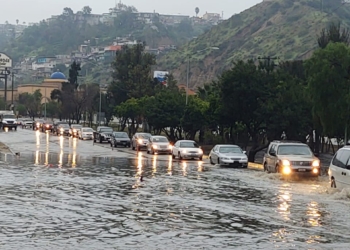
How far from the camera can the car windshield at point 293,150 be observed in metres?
31.0

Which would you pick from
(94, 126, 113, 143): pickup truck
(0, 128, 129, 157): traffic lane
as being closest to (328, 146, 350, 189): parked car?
(0, 128, 129, 157): traffic lane

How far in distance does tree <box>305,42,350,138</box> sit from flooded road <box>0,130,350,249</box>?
8403mm

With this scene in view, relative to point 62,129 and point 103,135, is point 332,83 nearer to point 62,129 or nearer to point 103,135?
point 103,135

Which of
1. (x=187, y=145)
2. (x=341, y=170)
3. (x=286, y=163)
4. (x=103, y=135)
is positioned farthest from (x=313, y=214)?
(x=103, y=135)

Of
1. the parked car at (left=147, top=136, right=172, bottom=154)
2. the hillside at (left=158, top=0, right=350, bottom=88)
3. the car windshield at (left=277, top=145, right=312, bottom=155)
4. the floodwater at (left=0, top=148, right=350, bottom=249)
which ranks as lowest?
the floodwater at (left=0, top=148, right=350, bottom=249)

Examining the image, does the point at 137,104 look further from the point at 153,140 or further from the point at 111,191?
the point at 111,191

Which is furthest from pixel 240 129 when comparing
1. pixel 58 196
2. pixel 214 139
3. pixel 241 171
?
pixel 58 196

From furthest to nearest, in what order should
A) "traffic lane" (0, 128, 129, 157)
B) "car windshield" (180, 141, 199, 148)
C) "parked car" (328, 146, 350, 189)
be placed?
1. "traffic lane" (0, 128, 129, 157)
2. "car windshield" (180, 141, 199, 148)
3. "parked car" (328, 146, 350, 189)

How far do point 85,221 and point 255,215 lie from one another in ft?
14.0

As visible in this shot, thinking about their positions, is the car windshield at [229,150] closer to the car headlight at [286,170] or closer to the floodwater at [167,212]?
the floodwater at [167,212]

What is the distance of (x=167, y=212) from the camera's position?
1706 centimetres

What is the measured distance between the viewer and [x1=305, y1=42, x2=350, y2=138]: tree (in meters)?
36.9

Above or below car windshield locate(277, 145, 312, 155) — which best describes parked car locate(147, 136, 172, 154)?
below

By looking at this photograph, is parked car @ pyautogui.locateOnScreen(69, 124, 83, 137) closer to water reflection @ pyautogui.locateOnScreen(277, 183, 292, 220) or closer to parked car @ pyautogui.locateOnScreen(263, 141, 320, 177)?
parked car @ pyautogui.locateOnScreen(263, 141, 320, 177)
